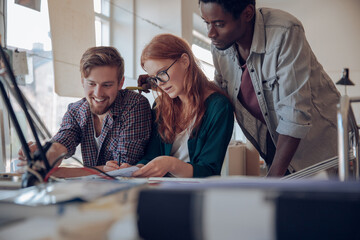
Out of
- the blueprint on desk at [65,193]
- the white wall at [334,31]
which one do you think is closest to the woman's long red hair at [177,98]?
the blueprint on desk at [65,193]

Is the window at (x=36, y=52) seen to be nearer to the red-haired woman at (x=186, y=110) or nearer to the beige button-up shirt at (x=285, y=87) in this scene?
the red-haired woman at (x=186, y=110)

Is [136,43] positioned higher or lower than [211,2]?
higher

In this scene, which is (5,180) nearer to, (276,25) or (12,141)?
(276,25)

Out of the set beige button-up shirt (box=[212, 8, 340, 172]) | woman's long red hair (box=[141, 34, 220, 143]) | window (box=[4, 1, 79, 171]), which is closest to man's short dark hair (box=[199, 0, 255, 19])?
beige button-up shirt (box=[212, 8, 340, 172])

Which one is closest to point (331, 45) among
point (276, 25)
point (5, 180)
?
point (276, 25)

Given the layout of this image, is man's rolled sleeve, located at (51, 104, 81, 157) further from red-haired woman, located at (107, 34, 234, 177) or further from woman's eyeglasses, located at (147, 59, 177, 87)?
woman's eyeglasses, located at (147, 59, 177, 87)

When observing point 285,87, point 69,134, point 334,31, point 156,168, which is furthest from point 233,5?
point 334,31

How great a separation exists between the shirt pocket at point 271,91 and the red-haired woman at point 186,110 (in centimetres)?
16

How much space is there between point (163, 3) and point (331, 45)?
144 inches

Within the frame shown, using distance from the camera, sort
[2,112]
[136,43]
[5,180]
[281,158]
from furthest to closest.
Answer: [136,43], [2,112], [281,158], [5,180]

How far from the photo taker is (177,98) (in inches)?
61.1

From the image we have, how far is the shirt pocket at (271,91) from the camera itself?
1.36 metres

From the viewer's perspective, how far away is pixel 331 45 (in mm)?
6566

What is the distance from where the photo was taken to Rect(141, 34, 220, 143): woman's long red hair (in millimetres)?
1420
